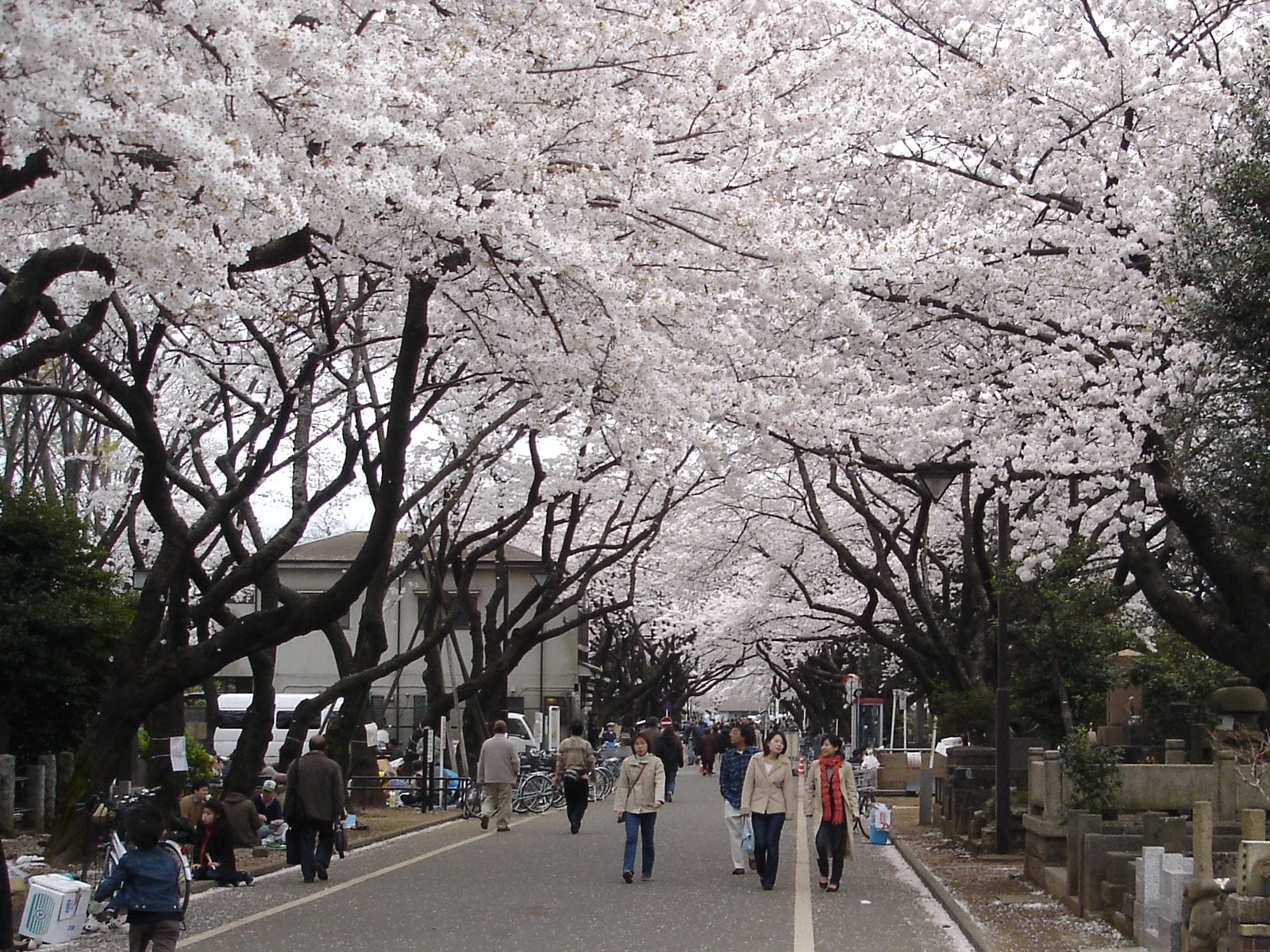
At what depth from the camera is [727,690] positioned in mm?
110812

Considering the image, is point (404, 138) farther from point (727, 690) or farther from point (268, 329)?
point (727, 690)

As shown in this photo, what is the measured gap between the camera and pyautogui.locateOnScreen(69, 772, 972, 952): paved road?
11039 mm

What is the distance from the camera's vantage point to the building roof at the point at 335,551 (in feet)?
175

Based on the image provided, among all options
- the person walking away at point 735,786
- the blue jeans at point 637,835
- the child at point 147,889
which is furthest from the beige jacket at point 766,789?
the child at point 147,889

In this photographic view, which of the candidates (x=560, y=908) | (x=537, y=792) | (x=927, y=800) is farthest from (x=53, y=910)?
(x=537, y=792)

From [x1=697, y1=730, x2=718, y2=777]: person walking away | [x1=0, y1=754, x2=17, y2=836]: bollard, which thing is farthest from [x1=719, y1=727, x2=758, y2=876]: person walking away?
[x1=697, y1=730, x2=718, y2=777]: person walking away

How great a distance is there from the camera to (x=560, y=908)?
1304 centimetres

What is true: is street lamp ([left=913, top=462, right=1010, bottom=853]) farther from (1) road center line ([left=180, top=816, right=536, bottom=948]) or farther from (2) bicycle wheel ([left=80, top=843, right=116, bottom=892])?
(2) bicycle wheel ([left=80, top=843, right=116, bottom=892])

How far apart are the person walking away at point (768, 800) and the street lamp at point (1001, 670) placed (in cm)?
340

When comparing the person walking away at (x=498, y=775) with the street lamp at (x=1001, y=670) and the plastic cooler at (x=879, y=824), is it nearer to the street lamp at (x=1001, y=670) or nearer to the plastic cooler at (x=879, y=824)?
the plastic cooler at (x=879, y=824)

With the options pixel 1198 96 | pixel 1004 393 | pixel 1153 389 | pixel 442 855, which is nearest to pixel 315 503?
pixel 442 855

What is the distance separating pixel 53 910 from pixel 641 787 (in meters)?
6.08

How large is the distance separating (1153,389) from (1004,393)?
9.81ft

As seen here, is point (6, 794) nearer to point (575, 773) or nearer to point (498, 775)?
point (498, 775)
